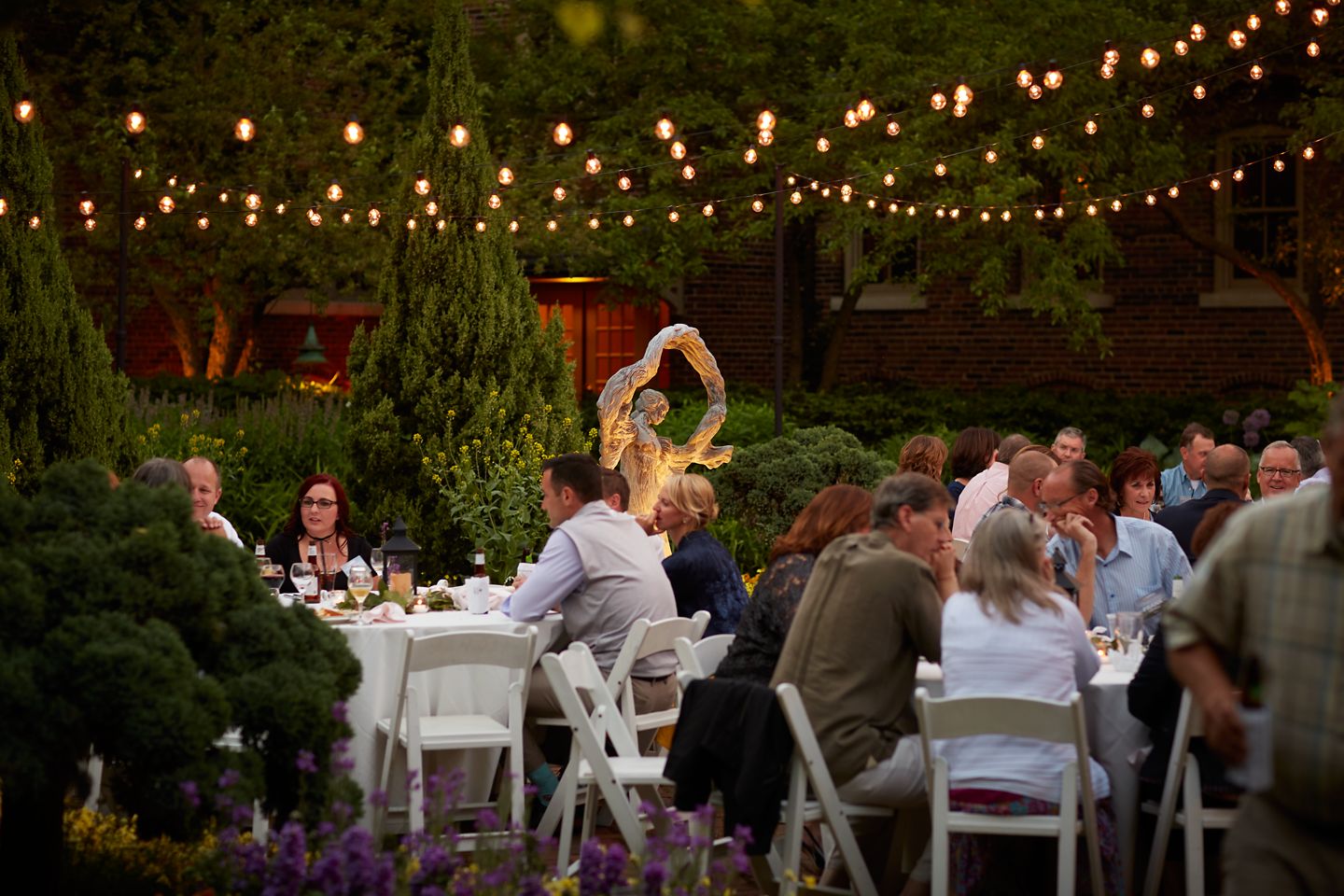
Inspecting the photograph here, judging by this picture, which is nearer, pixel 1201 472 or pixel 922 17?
pixel 1201 472

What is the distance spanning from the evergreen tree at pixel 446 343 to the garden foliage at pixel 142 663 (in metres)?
6.81

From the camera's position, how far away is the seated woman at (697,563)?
7031 millimetres

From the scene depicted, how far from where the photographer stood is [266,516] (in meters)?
11.9

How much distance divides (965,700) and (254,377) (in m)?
13.9

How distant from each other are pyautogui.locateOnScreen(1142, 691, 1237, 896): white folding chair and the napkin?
3.01m

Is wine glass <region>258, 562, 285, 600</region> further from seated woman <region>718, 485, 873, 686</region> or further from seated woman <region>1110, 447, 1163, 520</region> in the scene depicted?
seated woman <region>1110, 447, 1163, 520</region>

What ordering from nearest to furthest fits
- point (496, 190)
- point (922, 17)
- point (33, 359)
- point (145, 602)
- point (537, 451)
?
point (145, 602) → point (33, 359) → point (537, 451) → point (496, 190) → point (922, 17)

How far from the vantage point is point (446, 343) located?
439 inches

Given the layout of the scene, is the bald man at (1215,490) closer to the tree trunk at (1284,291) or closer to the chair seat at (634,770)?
the chair seat at (634,770)

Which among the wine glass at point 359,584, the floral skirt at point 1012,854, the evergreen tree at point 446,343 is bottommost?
the floral skirt at point 1012,854

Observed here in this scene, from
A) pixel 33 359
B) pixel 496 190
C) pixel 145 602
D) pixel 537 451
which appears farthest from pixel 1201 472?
pixel 145 602

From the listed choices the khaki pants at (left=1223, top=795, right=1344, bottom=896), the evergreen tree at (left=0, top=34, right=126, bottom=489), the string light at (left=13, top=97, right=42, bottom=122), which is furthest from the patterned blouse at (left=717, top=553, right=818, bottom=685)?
the string light at (left=13, top=97, right=42, bottom=122)

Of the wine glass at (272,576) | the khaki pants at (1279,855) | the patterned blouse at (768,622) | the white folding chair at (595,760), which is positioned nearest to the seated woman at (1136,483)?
the patterned blouse at (768,622)

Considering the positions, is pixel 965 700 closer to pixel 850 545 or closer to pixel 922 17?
pixel 850 545
